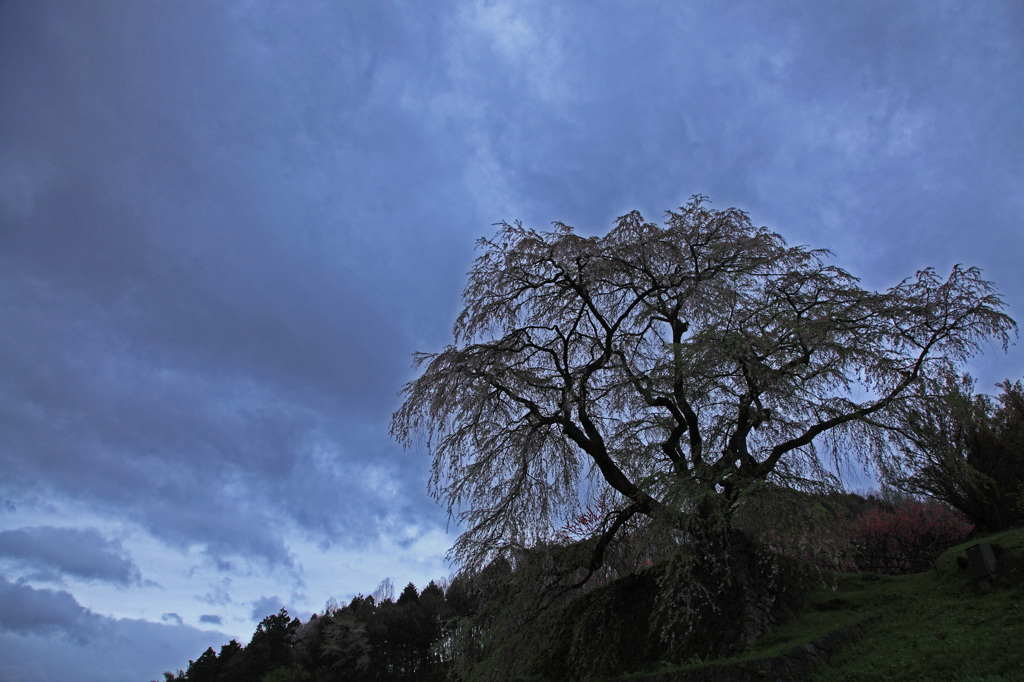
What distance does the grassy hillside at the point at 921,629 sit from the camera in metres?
6.37

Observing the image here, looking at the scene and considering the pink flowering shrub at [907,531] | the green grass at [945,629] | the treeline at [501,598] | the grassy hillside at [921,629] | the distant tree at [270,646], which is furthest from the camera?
the distant tree at [270,646]

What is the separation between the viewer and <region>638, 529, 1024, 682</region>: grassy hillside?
6371 mm

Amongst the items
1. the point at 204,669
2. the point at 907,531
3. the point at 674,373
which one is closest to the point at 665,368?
the point at 674,373

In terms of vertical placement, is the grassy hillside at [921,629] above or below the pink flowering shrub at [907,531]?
below

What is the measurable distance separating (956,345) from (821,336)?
3.39 metres

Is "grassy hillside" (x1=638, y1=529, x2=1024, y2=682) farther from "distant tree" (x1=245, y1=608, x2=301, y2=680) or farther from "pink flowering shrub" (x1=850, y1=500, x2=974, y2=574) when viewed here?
"distant tree" (x1=245, y1=608, x2=301, y2=680)

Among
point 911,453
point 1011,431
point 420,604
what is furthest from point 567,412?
point 420,604

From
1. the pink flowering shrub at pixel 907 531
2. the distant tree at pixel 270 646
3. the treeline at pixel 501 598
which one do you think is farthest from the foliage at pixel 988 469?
the distant tree at pixel 270 646

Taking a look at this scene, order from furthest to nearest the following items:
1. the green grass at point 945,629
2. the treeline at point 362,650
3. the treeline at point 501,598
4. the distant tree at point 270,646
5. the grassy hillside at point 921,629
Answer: the distant tree at point 270,646, the treeline at point 362,650, the treeline at point 501,598, the grassy hillside at point 921,629, the green grass at point 945,629

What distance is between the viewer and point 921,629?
7.82m

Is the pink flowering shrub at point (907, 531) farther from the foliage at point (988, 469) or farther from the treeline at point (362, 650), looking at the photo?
the treeline at point (362, 650)

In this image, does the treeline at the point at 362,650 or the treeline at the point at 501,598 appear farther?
the treeline at the point at 362,650

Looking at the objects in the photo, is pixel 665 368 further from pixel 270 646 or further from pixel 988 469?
pixel 270 646

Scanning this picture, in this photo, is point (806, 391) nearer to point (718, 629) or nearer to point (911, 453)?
point (911, 453)
